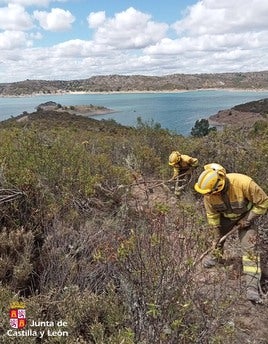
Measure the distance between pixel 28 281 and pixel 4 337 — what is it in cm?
115

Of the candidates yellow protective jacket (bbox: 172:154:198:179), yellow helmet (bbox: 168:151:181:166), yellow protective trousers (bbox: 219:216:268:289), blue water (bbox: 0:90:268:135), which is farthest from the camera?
blue water (bbox: 0:90:268:135)

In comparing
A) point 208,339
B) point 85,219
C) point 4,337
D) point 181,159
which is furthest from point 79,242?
point 181,159

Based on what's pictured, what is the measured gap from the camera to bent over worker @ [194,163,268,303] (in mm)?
4176

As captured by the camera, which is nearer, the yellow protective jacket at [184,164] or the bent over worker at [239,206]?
the bent over worker at [239,206]

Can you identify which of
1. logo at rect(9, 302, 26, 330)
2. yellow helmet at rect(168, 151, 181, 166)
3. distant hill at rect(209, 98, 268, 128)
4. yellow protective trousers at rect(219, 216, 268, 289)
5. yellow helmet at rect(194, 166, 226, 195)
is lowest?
distant hill at rect(209, 98, 268, 128)

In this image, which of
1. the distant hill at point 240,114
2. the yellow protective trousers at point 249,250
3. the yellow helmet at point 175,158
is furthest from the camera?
the distant hill at point 240,114

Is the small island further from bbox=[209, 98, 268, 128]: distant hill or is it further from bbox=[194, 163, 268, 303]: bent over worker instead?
bbox=[194, 163, 268, 303]: bent over worker

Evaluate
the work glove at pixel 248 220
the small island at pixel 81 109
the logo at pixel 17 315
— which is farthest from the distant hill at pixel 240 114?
the logo at pixel 17 315

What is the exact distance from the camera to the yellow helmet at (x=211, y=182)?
418cm

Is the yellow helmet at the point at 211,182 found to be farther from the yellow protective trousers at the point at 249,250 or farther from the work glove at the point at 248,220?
the yellow protective trousers at the point at 249,250

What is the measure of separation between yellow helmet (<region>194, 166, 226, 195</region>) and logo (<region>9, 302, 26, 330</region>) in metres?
2.15

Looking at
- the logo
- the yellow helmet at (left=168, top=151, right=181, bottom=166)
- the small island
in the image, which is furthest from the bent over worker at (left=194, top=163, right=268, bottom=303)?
the small island

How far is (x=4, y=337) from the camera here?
271 cm

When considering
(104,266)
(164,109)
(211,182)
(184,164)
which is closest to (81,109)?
(164,109)
